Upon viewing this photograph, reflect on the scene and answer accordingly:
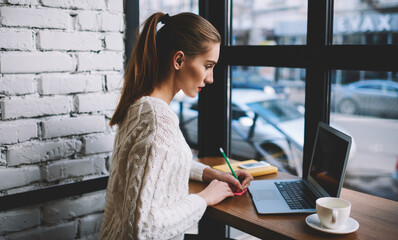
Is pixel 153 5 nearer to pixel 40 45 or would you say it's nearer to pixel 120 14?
pixel 120 14

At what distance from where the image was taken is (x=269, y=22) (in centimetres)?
181

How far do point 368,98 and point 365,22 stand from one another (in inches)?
12.9

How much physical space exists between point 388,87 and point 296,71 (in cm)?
38

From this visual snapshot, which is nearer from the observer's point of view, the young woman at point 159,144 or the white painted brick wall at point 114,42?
the young woman at point 159,144

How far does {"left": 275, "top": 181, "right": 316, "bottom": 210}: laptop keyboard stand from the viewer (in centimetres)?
124

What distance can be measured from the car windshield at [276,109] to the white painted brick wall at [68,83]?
858 millimetres

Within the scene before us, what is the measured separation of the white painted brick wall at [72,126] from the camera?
145 centimetres

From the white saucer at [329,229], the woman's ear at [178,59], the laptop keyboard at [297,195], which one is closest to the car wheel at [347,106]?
the laptop keyboard at [297,195]

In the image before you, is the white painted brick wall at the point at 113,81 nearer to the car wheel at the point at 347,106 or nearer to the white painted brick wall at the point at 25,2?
the white painted brick wall at the point at 25,2

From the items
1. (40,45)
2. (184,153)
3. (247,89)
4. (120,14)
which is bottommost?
(184,153)

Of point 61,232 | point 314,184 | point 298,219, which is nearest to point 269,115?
point 314,184

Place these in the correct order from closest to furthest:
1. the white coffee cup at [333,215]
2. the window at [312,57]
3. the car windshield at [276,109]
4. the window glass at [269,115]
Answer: the white coffee cup at [333,215] → the window at [312,57] → the window glass at [269,115] → the car windshield at [276,109]

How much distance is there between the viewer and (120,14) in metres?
1.63

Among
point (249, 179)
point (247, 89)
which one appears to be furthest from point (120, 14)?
point (249, 179)
